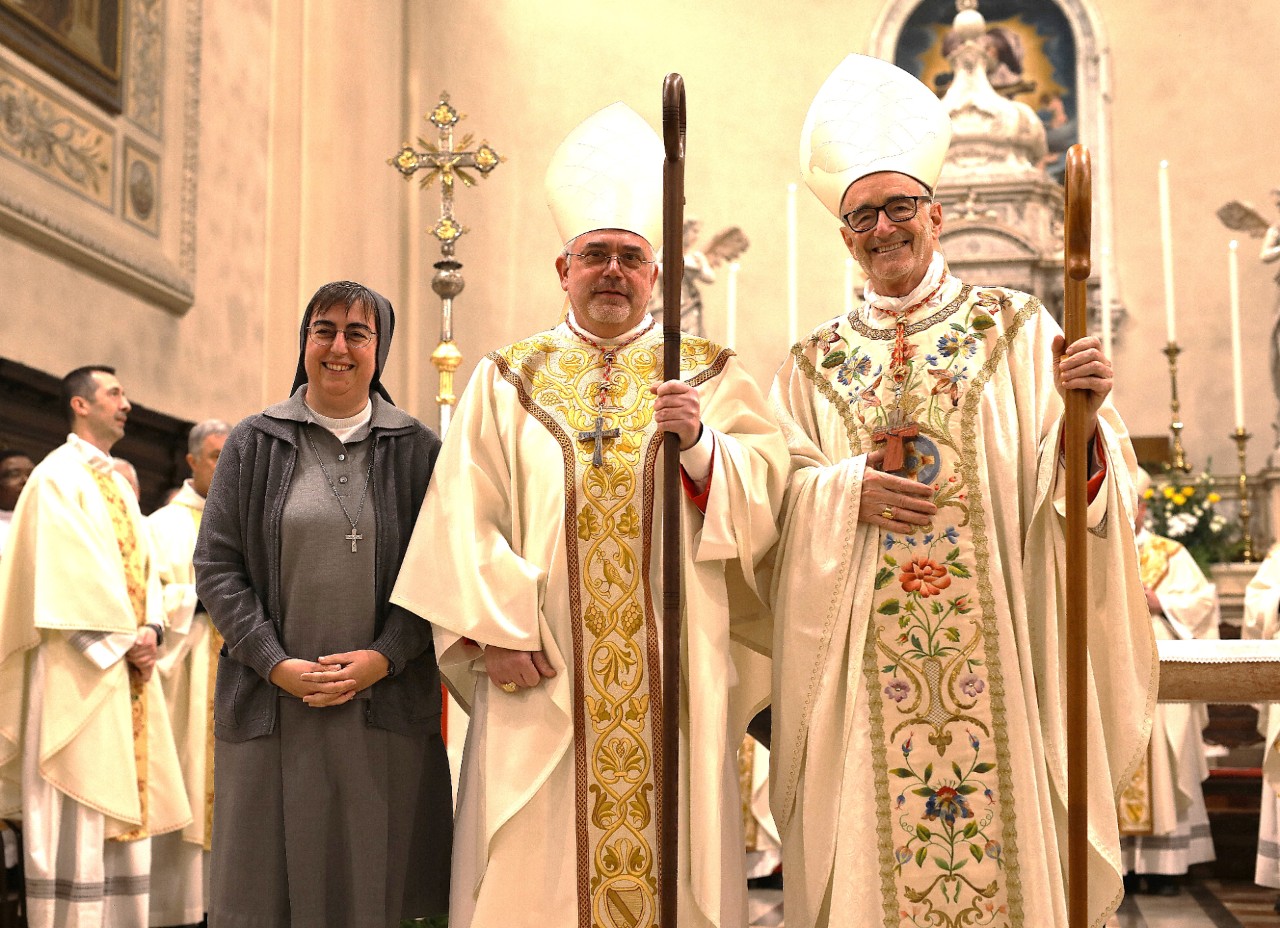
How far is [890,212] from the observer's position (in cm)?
377

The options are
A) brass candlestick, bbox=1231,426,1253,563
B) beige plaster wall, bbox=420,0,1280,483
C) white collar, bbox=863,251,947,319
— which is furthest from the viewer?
beige plaster wall, bbox=420,0,1280,483

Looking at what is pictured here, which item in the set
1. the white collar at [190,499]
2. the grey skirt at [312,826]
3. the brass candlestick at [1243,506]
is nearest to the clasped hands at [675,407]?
the grey skirt at [312,826]

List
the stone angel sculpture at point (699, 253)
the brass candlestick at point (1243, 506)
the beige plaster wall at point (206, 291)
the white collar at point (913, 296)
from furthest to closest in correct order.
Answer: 1. the stone angel sculpture at point (699, 253)
2. the brass candlestick at point (1243, 506)
3. the beige plaster wall at point (206, 291)
4. the white collar at point (913, 296)

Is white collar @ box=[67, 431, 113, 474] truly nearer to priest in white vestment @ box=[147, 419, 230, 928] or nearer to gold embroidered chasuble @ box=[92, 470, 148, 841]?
gold embroidered chasuble @ box=[92, 470, 148, 841]

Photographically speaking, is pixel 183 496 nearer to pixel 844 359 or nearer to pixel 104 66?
pixel 104 66

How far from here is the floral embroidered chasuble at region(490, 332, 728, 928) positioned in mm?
3541

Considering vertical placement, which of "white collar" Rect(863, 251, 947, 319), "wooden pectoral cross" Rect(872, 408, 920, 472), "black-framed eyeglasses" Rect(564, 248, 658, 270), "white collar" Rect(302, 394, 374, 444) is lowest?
"wooden pectoral cross" Rect(872, 408, 920, 472)

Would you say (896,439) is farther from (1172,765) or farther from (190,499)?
(1172,765)

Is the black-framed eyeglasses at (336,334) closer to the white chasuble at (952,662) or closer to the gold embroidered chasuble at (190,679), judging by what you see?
the white chasuble at (952,662)

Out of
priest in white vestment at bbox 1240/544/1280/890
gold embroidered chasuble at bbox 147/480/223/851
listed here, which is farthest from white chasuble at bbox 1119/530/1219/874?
gold embroidered chasuble at bbox 147/480/223/851

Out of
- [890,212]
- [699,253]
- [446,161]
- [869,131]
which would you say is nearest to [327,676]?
[890,212]

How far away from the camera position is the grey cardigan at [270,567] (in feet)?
11.6

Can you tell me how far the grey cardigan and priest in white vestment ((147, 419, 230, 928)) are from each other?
3.05 metres

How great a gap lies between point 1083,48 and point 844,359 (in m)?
8.34
